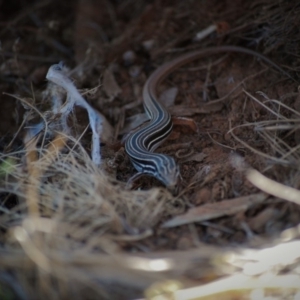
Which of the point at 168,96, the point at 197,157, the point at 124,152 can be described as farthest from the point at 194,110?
the point at 124,152

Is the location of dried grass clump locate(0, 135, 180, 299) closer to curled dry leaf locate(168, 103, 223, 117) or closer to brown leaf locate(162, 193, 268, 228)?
brown leaf locate(162, 193, 268, 228)

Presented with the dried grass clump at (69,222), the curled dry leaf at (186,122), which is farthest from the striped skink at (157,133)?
the dried grass clump at (69,222)

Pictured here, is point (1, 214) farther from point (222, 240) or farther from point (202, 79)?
point (202, 79)

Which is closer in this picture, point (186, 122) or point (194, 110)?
point (186, 122)

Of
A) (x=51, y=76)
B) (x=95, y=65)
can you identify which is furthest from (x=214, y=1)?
(x=51, y=76)

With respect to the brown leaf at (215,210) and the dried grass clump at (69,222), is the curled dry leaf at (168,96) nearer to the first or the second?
the dried grass clump at (69,222)

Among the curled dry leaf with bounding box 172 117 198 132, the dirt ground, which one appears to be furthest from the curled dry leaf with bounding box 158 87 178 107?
the curled dry leaf with bounding box 172 117 198 132

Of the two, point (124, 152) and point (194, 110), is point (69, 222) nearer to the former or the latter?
point (124, 152)
